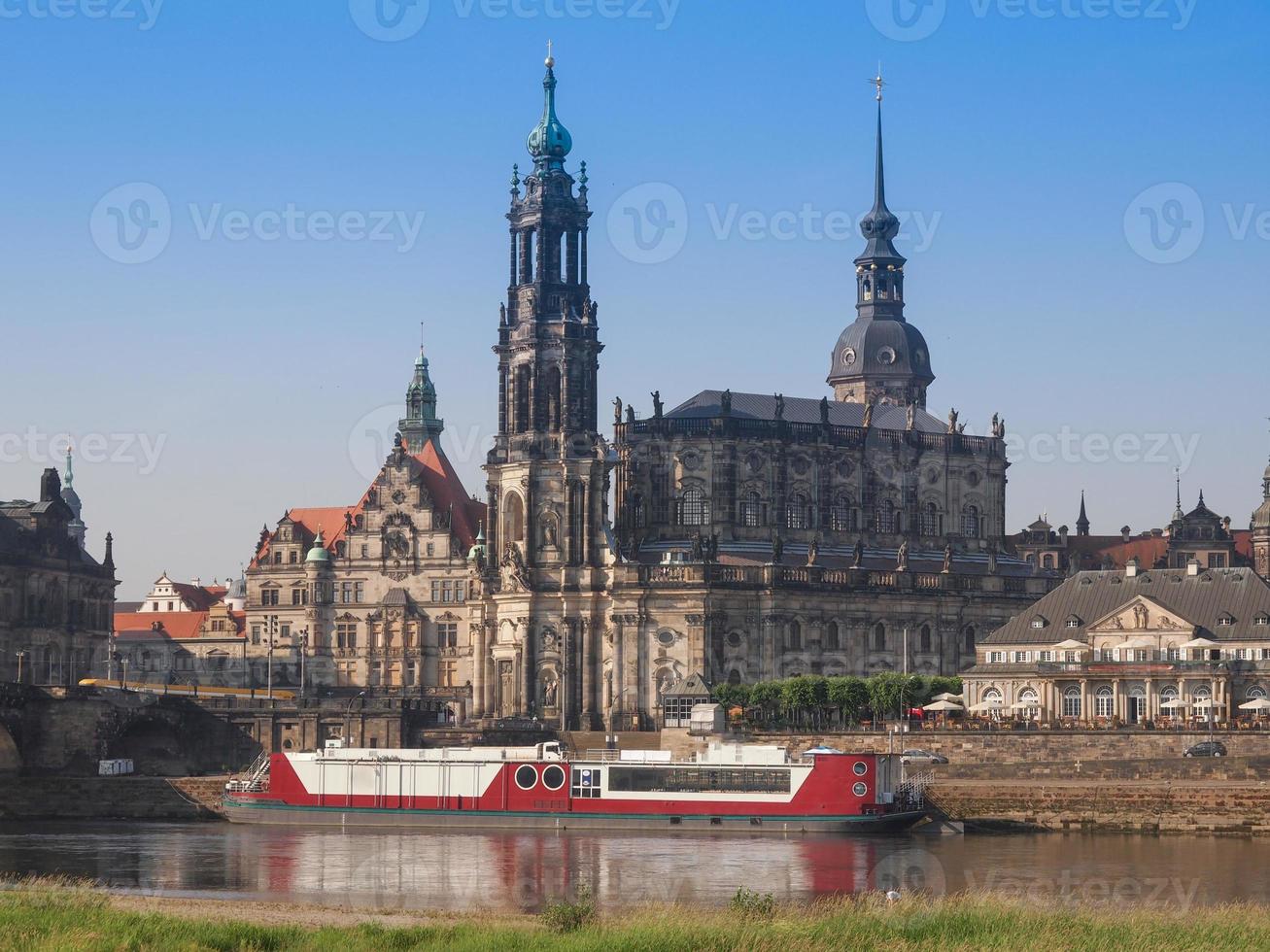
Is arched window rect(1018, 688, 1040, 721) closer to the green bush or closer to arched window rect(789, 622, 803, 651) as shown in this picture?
arched window rect(789, 622, 803, 651)

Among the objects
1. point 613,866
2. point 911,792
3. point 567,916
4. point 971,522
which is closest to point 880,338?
point 971,522

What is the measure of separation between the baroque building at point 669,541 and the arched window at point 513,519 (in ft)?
0.45

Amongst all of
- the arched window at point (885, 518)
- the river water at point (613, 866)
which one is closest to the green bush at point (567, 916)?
the river water at point (613, 866)

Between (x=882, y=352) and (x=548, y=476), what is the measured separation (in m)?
34.5

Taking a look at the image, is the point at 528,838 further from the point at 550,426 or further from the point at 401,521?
the point at 401,521

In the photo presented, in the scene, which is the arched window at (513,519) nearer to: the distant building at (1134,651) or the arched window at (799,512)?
the arched window at (799,512)

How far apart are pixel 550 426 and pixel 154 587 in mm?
66020

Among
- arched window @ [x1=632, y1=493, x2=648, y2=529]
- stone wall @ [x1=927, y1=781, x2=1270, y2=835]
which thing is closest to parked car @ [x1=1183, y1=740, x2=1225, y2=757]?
stone wall @ [x1=927, y1=781, x2=1270, y2=835]

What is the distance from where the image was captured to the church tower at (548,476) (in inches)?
5374

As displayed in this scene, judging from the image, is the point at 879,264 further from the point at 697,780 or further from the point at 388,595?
the point at 697,780

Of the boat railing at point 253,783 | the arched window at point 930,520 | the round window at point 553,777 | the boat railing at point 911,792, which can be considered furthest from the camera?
the arched window at point 930,520

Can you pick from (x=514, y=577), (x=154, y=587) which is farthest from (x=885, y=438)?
(x=154, y=587)

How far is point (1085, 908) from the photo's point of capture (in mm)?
61125

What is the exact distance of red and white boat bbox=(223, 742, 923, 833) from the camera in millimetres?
95562
